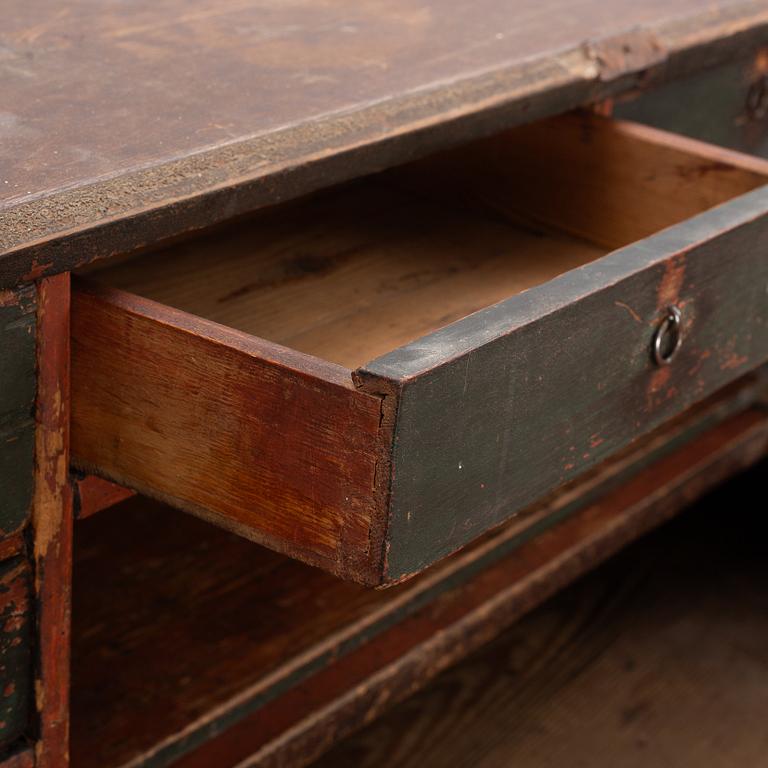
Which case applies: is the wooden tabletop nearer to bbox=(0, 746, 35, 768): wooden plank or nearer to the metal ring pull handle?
the metal ring pull handle

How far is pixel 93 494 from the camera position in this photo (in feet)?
2.60

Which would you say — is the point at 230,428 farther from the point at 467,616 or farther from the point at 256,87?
the point at 467,616

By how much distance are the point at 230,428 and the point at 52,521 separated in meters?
0.14

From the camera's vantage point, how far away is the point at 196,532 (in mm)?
1325

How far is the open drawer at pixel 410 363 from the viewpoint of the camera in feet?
2.14

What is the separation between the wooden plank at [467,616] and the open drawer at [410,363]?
12.4 inches

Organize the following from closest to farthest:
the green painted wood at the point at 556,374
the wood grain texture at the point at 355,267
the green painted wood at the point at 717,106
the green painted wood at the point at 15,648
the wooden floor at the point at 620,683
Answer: the green painted wood at the point at 556,374
the green painted wood at the point at 15,648
the wood grain texture at the point at 355,267
the green painted wood at the point at 717,106
the wooden floor at the point at 620,683

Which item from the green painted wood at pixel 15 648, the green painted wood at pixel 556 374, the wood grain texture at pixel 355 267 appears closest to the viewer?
the green painted wood at pixel 556 374

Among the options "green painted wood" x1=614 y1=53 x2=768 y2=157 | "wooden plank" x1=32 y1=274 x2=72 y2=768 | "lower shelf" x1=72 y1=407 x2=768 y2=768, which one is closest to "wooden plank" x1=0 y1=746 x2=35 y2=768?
"wooden plank" x1=32 y1=274 x2=72 y2=768

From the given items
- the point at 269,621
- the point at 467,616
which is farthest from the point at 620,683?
the point at 269,621

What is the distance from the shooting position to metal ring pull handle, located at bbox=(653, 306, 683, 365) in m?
0.80

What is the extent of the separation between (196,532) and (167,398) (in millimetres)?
630

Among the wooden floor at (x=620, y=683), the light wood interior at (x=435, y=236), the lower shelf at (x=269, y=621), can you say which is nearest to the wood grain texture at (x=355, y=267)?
the light wood interior at (x=435, y=236)

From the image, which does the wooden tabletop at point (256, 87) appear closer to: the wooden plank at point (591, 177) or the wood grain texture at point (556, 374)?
the wooden plank at point (591, 177)
